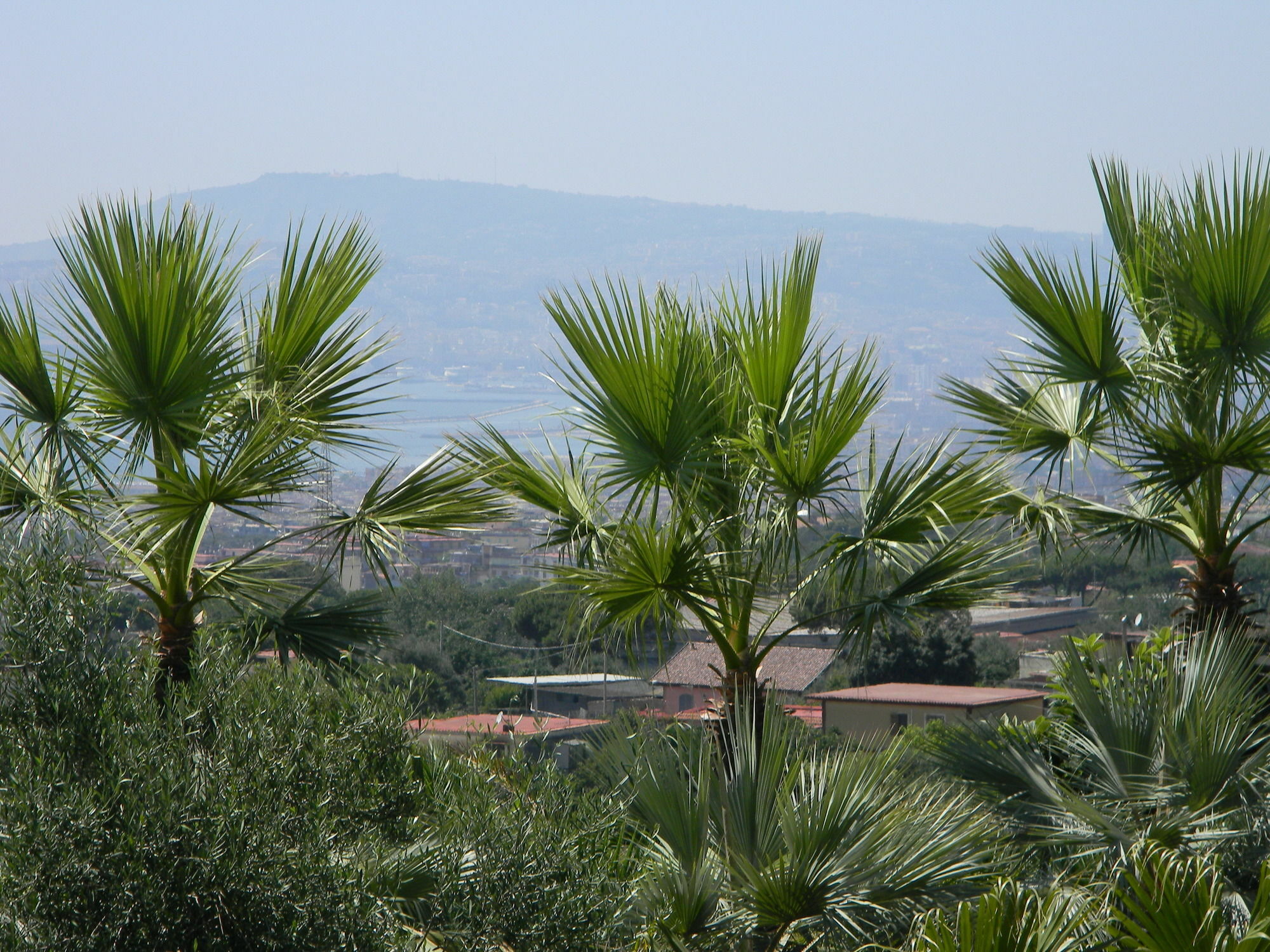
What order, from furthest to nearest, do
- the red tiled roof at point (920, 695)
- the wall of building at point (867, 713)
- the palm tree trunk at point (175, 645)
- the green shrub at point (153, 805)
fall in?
1. the wall of building at point (867, 713)
2. the red tiled roof at point (920, 695)
3. the palm tree trunk at point (175, 645)
4. the green shrub at point (153, 805)

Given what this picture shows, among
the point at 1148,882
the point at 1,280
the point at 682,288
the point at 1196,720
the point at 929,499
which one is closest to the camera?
the point at 1148,882

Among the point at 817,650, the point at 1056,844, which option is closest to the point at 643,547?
the point at 1056,844

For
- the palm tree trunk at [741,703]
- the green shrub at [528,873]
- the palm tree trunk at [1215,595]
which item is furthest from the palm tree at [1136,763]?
the green shrub at [528,873]

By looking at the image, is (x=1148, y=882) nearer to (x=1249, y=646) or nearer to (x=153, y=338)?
(x=1249, y=646)

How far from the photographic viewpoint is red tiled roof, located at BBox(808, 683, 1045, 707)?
79.8 ft

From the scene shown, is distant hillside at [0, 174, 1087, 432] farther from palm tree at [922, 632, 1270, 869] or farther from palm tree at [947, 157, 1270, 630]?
palm tree at [922, 632, 1270, 869]

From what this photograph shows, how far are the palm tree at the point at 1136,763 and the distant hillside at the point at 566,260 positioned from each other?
66747 mm

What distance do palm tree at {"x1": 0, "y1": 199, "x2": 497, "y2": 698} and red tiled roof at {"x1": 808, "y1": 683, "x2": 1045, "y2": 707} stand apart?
18087 mm

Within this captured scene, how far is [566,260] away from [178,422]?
141 meters

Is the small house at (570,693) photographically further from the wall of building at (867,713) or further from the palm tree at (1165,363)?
the palm tree at (1165,363)

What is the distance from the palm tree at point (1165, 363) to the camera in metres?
5.86

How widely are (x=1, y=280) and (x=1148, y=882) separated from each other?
81.2 meters

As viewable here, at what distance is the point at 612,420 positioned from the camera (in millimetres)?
5727

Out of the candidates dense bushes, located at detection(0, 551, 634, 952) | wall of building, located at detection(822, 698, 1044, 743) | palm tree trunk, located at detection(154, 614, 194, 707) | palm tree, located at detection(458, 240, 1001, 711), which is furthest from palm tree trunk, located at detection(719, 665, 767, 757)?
wall of building, located at detection(822, 698, 1044, 743)
